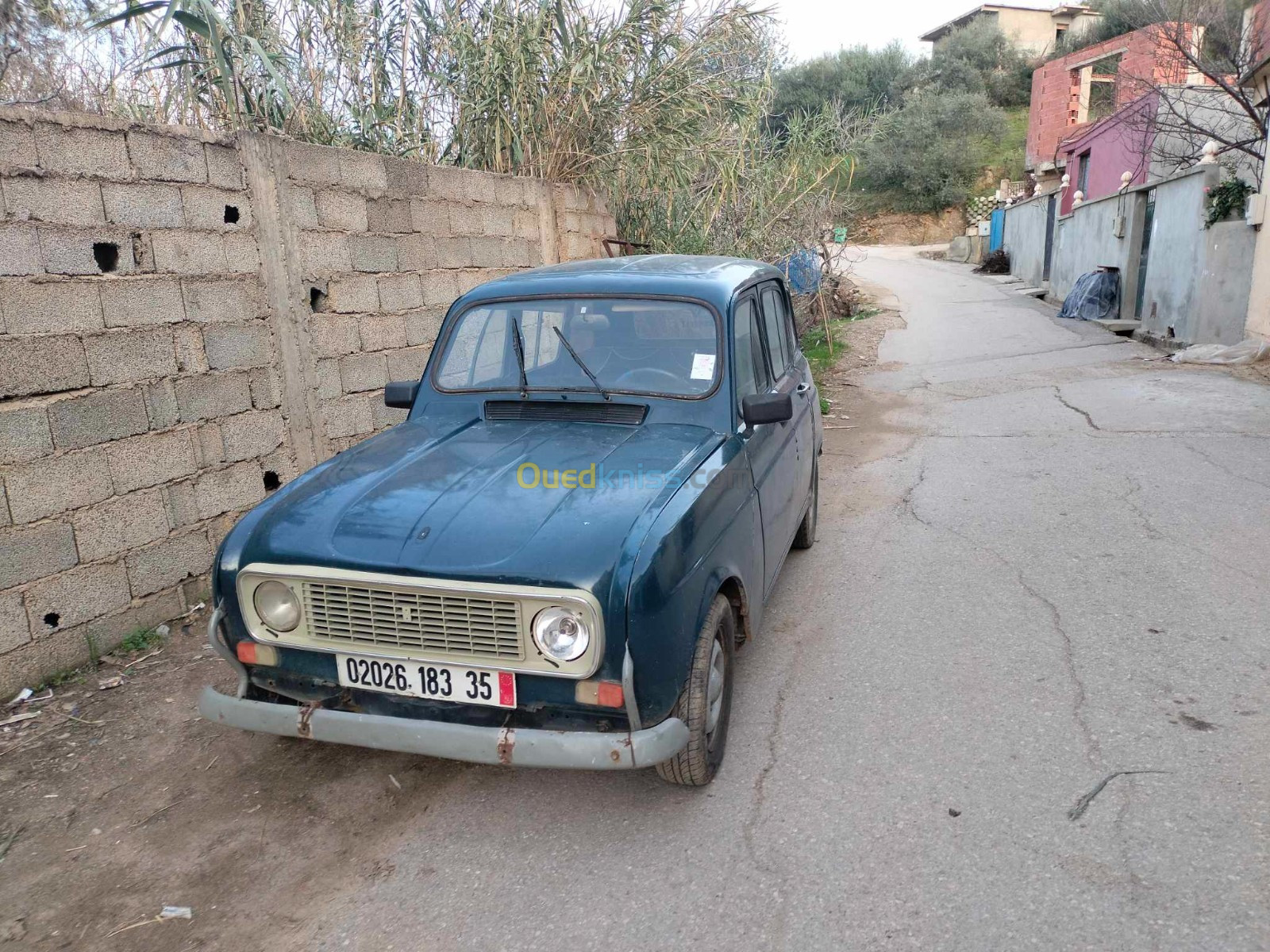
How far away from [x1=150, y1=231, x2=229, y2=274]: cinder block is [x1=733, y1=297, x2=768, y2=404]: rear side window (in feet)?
8.93

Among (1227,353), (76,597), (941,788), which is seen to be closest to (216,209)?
(76,597)

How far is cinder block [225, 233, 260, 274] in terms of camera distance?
187 inches

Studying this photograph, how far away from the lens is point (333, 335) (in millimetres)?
5512

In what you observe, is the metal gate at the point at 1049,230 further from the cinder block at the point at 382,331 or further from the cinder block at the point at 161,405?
the cinder block at the point at 161,405

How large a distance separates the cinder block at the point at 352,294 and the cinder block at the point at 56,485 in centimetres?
183

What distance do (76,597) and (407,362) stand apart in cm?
268

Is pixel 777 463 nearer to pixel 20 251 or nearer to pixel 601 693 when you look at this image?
pixel 601 693

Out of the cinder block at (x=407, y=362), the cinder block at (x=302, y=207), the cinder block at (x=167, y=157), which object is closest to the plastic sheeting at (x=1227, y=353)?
the cinder block at (x=407, y=362)

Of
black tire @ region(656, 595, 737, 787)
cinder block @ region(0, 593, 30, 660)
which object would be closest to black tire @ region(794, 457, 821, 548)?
black tire @ region(656, 595, 737, 787)

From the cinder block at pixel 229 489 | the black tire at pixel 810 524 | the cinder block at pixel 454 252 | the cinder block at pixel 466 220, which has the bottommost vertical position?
the black tire at pixel 810 524

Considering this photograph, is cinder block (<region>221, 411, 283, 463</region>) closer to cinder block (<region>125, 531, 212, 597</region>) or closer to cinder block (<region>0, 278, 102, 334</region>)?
cinder block (<region>125, 531, 212, 597</region>)

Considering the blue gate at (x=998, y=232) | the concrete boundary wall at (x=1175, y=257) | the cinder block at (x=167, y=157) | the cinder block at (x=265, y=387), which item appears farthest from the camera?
the blue gate at (x=998, y=232)

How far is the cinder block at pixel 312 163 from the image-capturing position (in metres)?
5.16

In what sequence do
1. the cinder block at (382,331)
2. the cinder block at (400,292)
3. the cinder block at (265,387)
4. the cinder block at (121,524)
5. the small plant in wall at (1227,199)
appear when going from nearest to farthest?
the cinder block at (121,524) < the cinder block at (265,387) < the cinder block at (382,331) < the cinder block at (400,292) < the small plant in wall at (1227,199)
